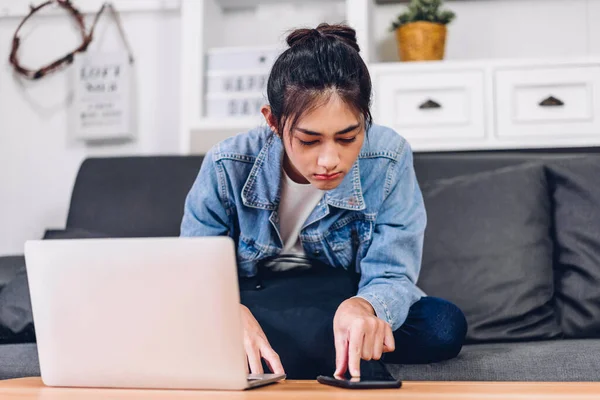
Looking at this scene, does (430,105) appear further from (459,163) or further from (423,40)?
(459,163)

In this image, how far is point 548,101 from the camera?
2143 millimetres

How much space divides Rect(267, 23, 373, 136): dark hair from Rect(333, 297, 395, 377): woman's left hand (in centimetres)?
30

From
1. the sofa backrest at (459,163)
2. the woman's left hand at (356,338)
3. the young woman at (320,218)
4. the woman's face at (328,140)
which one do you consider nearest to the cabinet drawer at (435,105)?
the sofa backrest at (459,163)

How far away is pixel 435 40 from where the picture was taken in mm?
2262

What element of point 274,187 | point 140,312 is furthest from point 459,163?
point 140,312

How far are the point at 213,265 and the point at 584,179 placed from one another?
3.78 feet

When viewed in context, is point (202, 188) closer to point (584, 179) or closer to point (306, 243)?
point (306, 243)

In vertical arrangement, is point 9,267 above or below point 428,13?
below

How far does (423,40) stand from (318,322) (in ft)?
4.10

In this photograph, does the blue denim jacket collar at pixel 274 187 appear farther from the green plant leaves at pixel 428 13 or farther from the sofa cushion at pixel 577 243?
the green plant leaves at pixel 428 13

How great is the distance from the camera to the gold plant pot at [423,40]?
2250 millimetres

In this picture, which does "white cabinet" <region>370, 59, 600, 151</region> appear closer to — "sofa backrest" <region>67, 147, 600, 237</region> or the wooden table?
"sofa backrest" <region>67, 147, 600, 237</region>

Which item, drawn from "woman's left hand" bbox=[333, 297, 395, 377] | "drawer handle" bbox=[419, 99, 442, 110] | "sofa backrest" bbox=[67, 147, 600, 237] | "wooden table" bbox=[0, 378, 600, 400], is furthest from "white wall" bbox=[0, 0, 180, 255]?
"wooden table" bbox=[0, 378, 600, 400]

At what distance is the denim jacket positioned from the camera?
1359 mm
